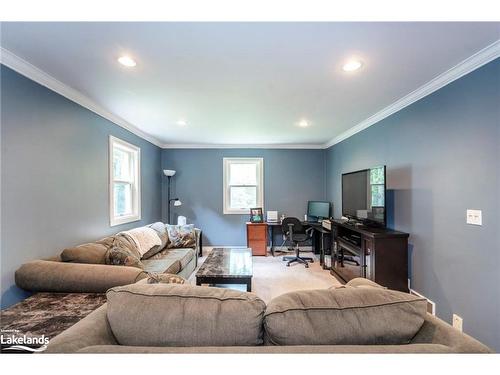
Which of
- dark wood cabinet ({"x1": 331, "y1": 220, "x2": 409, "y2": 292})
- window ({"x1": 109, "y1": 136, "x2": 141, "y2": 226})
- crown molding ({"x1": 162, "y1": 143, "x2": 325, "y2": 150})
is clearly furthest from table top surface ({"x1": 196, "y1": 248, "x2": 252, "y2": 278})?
crown molding ({"x1": 162, "y1": 143, "x2": 325, "y2": 150})

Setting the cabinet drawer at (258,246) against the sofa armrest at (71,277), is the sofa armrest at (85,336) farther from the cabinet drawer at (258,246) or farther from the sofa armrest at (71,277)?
the cabinet drawer at (258,246)

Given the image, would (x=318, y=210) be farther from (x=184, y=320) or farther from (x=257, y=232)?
(x=184, y=320)

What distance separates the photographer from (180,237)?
3705mm

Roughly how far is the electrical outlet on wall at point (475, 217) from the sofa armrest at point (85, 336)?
2.56 meters

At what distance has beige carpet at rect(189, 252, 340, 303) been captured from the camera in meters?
3.07

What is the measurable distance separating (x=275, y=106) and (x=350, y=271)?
249 cm

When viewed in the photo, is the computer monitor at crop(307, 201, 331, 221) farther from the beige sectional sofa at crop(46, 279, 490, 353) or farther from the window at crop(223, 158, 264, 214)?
the beige sectional sofa at crop(46, 279, 490, 353)

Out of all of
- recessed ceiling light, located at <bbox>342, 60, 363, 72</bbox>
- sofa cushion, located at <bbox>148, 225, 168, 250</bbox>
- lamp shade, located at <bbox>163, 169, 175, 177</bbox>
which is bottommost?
sofa cushion, located at <bbox>148, 225, 168, 250</bbox>

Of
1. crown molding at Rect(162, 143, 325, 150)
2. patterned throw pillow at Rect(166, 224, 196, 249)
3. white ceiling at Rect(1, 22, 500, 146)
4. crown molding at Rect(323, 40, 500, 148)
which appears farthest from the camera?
crown molding at Rect(162, 143, 325, 150)

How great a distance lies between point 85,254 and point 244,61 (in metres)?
2.24

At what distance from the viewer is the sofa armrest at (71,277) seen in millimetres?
1707

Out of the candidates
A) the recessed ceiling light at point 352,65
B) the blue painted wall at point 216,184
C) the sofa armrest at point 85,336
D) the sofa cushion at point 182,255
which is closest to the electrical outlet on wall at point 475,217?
the recessed ceiling light at point 352,65
